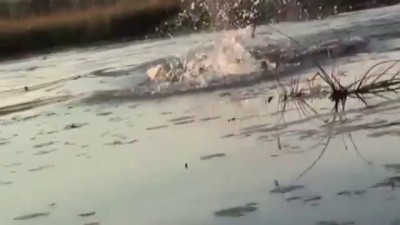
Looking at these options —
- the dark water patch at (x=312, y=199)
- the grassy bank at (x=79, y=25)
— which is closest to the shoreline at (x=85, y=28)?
the grassy bank at (x=79, y=25)

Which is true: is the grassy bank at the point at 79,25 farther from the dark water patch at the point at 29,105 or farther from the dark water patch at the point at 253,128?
the dark water patch at the point at 253,128

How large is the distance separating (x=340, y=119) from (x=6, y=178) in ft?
1.14

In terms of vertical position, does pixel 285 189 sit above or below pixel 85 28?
below

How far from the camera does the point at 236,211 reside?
612 millimetres

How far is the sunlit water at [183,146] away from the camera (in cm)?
62

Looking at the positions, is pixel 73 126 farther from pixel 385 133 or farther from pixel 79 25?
pixel 385 133

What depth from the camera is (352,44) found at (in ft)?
2.32

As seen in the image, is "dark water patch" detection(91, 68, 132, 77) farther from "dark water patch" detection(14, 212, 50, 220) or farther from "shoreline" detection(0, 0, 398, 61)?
"dark water patch" detection(14, 212, 50, 220)

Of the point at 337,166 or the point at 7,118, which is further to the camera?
the point at 7,118

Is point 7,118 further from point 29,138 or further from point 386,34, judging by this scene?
point 386,34

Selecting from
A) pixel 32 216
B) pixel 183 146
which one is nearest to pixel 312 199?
pixel 183 146

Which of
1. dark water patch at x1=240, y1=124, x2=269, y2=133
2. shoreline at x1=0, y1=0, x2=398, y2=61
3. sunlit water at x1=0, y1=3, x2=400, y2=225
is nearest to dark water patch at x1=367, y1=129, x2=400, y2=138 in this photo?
sunlit water at x1=0, y1=3, x2=400, y2=225

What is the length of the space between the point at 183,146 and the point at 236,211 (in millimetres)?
101

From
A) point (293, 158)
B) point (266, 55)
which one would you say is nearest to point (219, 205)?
point (293, 158)
